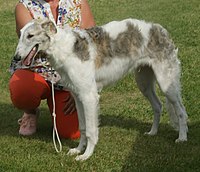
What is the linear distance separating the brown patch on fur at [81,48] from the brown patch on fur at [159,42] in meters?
0.86

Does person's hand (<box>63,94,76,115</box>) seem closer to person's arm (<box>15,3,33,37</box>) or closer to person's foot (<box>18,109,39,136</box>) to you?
person's foot (<box>18,109,39,136</box>)

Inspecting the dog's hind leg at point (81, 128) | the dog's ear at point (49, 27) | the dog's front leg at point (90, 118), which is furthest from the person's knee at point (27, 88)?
the dog's ear at point (49, 27)

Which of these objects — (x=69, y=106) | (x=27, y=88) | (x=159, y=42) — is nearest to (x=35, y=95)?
(x=27, y=88)

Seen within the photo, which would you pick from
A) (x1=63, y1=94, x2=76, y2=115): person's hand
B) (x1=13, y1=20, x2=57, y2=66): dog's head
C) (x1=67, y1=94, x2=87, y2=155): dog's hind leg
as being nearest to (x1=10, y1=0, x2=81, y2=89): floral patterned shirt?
(x1=63, y1=94, x2=76, y2=115): person's hand

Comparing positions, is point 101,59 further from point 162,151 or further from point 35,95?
point 162,151

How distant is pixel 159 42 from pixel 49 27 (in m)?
1.48

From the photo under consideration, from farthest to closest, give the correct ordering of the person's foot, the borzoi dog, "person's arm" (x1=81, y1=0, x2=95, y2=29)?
the person's foot
"person's arm" (x1=81, y1=0, x2=95, y2=29)
the borzoi dog

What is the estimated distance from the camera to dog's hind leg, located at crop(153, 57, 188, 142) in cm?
603

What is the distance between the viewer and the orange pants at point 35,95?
20.5ft

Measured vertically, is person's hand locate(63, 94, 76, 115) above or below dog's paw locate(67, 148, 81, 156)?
above

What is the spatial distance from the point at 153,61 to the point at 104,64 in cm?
66

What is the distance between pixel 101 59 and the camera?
5672 millimetres

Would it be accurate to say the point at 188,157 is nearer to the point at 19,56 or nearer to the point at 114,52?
the point at 114,52

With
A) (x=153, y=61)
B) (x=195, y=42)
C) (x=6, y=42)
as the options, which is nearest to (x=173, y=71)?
(x=153, y=61)
